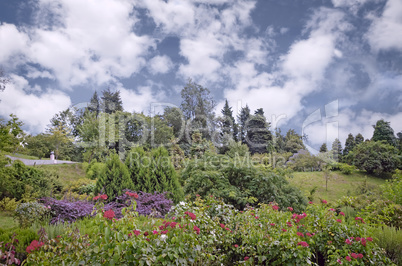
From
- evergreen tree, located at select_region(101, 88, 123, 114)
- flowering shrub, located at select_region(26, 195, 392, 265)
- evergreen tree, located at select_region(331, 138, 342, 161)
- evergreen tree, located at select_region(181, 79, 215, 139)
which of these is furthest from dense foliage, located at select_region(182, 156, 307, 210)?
evergreen tree, located at select_region(101, 88, 123, 114)

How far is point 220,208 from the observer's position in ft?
12.8

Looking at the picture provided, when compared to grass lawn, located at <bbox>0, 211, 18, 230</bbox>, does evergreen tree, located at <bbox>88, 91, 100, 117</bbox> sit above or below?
above

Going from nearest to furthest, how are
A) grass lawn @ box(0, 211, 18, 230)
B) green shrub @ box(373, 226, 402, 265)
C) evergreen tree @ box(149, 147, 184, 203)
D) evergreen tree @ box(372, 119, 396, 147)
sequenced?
green shrub @ box(373, 226, 402, 265) < grass lawn @ box(0, 211, 18, 230) < evergreen tree @ box(149, 147, 184, 203) < evergreen tree @ box(372, 119, 396, 147)

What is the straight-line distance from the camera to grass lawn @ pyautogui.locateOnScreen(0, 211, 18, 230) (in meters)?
5.71

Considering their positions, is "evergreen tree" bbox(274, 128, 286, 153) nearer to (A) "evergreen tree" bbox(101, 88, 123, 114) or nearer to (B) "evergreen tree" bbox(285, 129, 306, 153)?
(B) "evergreen tree" bbox(285, 129, 306, 153)

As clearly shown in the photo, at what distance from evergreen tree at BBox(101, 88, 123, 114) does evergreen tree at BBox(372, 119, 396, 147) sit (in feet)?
90.6

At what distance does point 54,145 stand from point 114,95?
11.3 m

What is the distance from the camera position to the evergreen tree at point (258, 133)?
25703 millimetres

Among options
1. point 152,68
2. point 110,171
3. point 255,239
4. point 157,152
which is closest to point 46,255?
point 255,239

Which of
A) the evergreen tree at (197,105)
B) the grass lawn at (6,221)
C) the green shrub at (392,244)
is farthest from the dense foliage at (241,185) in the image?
the evergreen tree at (197,105)

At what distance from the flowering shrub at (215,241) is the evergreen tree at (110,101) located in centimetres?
2978

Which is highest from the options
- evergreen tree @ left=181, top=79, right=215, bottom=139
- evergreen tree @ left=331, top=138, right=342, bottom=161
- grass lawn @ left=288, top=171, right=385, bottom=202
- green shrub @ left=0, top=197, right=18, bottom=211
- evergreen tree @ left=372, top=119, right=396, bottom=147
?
evergreen tree @ left=181, top=79, right=215, bottom=139

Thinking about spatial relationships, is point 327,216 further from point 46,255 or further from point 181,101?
point 181,101

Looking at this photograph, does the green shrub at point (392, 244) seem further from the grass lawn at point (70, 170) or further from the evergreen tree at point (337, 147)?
the evergreen tree at point (337, 147)
